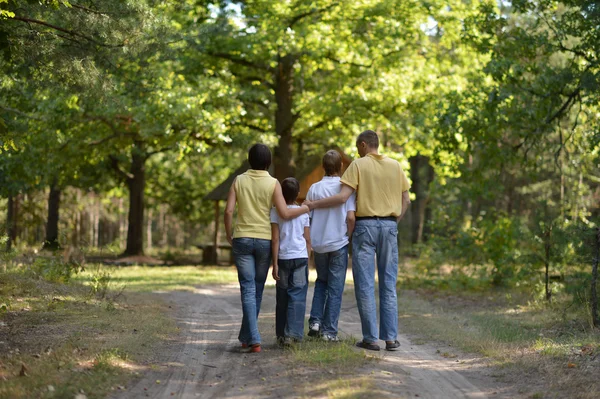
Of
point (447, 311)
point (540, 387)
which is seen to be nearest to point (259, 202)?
point (540, 387)

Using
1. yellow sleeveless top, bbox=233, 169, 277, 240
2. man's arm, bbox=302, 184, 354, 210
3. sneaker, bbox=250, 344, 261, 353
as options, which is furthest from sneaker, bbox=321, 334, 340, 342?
man's arm, bbox=302, 184, 354, 210

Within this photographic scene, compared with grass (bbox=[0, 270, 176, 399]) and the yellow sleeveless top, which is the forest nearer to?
grass (bbox=[0, 270, 176, 399])

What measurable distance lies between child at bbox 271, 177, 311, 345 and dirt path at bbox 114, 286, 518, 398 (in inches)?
14.3

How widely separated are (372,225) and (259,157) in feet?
4.77

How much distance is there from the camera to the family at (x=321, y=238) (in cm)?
797

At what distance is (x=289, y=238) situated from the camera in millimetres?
8125

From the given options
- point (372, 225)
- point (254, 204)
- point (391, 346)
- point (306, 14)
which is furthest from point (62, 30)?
point (306, 14)

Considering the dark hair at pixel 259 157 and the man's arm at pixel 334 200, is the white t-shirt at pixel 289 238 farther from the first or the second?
the dark hair at pixel 259 157

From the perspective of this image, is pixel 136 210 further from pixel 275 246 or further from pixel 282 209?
pixel 282 209

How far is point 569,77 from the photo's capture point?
1332 cm

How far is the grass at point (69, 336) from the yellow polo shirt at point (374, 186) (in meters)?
2.82

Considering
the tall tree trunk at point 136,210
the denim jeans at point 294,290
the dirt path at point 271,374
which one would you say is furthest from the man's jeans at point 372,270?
the tall tree trunk at point 136,210

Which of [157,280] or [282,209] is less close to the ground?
[282,209]

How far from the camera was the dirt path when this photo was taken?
627 cm
